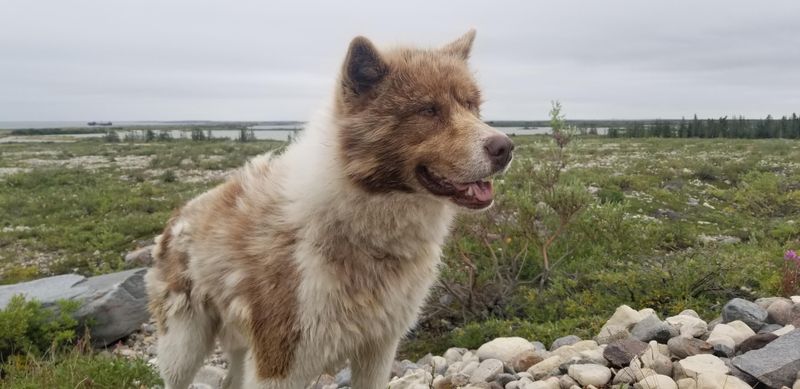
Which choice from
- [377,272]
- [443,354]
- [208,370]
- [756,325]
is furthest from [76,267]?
Answer: [756,325]

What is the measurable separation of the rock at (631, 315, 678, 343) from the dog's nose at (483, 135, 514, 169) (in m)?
2.90

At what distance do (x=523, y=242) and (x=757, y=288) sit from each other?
109 inches

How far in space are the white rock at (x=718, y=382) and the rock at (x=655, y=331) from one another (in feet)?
3.67

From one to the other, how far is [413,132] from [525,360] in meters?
2.91

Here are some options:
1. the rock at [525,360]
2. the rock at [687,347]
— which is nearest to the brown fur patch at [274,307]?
the rock at [525,360]

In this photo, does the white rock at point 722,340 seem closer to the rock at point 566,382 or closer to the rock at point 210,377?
the rock at point 566,382

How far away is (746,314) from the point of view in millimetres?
5254

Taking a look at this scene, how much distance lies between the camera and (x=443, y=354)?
660 cm

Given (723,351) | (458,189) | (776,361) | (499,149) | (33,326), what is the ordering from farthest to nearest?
1. (33,326)
2. (723,351)
3. (776,361)
4. (458,189)
5. (499,149)

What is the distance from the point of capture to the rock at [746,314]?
5191 millimetres

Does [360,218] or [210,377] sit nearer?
[360,218]

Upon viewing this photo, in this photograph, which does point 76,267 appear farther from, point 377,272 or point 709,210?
point 709,210

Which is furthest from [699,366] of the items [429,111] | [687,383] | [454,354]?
[429,111]

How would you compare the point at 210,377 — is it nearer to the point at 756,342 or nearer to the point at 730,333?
the point at 730,333
